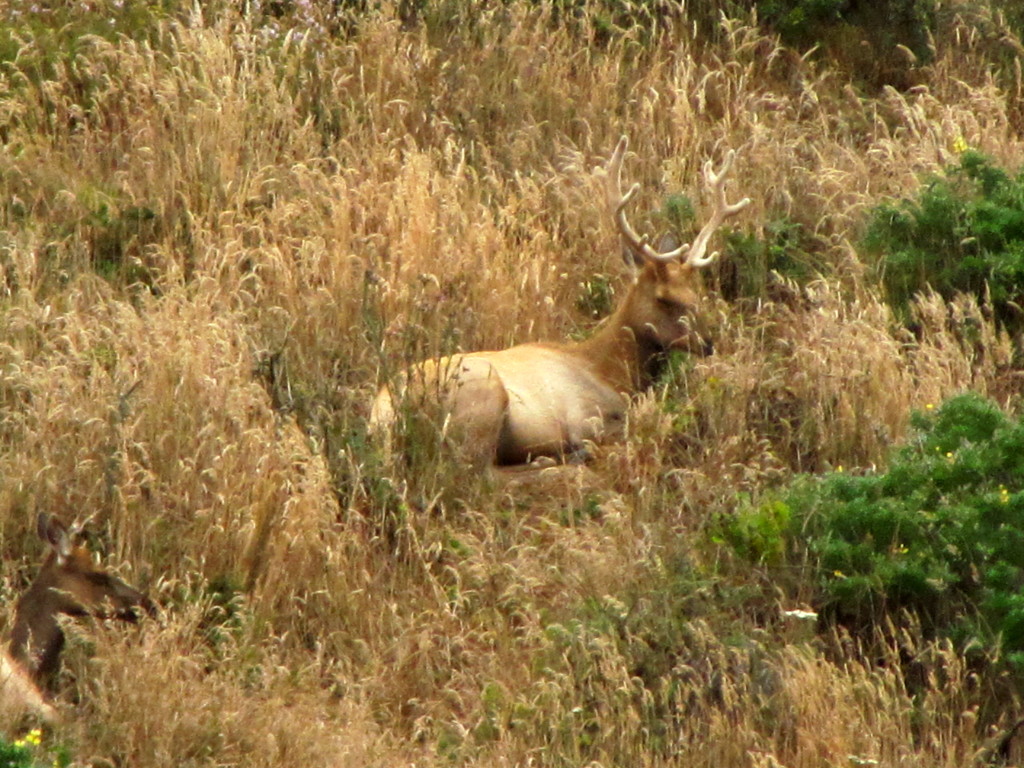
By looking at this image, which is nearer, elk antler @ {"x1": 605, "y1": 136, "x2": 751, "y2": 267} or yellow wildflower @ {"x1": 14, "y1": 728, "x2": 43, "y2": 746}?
yellow wildflower @ {"x1": 14, "y1": 728, "x2": 43, "y2": 746}

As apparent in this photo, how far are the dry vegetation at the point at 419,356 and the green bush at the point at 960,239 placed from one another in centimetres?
30

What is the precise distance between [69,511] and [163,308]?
162 cm

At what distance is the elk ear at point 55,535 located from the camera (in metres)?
7.05

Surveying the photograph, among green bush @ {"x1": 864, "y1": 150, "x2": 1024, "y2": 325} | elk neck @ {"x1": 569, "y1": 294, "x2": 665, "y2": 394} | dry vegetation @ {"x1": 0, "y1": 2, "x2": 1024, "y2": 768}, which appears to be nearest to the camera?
dry vegetation @ {"x1": 0, "y1": 2, "x2": 1024, "y2": 768}

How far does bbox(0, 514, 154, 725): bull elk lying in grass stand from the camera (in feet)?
22.6

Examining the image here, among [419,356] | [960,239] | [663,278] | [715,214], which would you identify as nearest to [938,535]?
[419,356]

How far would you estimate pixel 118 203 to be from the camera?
34.1 ft

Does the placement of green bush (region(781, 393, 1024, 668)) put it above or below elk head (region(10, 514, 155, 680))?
above

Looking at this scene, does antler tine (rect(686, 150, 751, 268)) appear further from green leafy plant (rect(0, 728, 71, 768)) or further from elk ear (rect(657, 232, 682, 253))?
green leafy plant (rect(0, 728, 71, 768))

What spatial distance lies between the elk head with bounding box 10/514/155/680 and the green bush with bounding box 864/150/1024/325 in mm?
4423

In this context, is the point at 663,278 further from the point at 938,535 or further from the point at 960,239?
the point at 938,535

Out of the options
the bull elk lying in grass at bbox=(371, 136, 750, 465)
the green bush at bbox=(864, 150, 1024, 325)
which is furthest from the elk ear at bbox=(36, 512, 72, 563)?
the green bush at bbox=(864, 150, 1024, 325)

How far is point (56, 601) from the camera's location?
7023 millimetres

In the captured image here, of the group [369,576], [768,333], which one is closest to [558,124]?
[768,333]
